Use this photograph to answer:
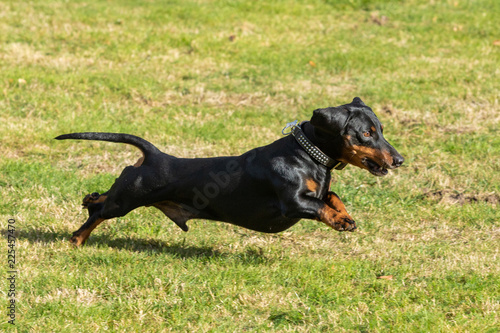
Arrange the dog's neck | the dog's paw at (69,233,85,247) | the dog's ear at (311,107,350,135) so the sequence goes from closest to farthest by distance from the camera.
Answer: the dog's ear at (311,107,350,135)
the dog's neck
the dog's paw at (69,233,85,247)

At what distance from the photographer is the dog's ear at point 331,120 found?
4.17 meters

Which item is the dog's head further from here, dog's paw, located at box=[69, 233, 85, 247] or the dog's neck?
dog's paw, located at box=[69, 233, 85, 247]

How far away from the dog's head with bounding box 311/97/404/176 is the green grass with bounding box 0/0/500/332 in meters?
0.86

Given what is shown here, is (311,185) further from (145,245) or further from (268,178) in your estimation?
(145,245)

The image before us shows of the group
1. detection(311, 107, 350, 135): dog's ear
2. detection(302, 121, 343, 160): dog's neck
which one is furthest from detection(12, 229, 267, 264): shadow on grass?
detection(311, 107, 350, 135): dog's ear

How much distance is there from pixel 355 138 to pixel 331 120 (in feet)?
0.68

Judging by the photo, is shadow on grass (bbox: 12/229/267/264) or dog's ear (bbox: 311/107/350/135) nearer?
dog's ear (bbox: 311/107/350/135)

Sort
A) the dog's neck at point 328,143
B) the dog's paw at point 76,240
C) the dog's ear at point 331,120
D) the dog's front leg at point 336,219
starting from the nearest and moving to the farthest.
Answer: the dog's front leg at point 336,219 → the dog's ear at point 331,120 → the dog's neck at point 328,143 → the dog's paw at point 76,240

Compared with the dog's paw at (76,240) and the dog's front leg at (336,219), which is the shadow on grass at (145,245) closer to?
the dog's paw at (76,240)

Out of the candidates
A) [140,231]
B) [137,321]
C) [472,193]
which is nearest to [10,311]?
[137,321]

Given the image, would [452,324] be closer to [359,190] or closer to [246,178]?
[246,178]

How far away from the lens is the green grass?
164 inches

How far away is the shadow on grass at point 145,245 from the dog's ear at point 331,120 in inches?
49.0

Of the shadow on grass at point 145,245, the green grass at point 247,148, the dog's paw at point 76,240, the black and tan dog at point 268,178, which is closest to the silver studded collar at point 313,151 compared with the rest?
the black and tan dog at point 268,178
